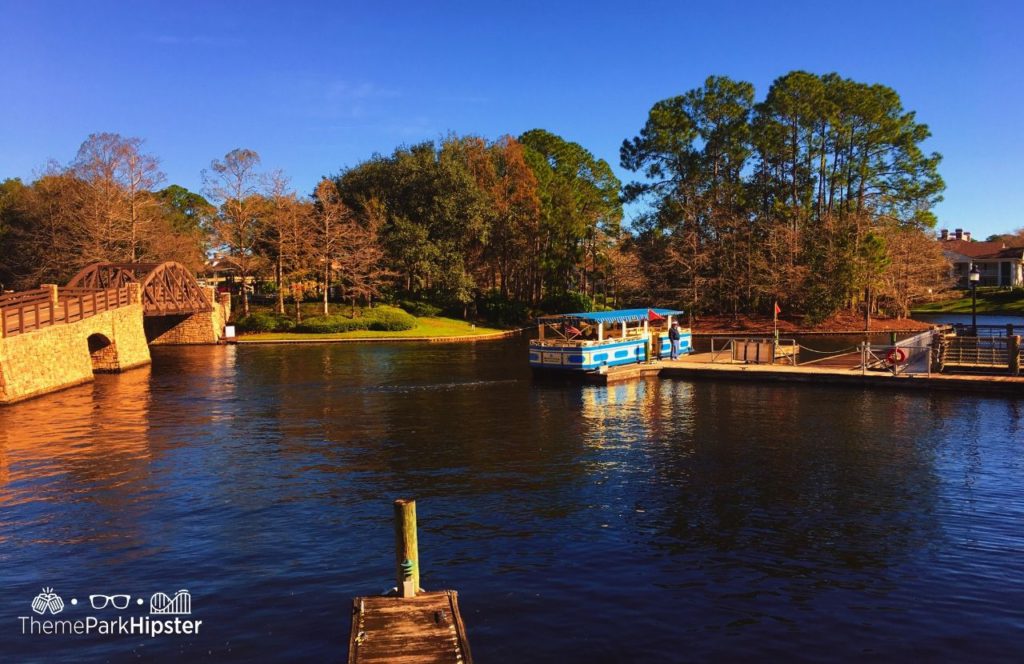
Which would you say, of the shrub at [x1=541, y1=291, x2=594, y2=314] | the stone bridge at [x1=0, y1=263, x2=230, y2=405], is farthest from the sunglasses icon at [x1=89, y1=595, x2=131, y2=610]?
the shrub at [x1=541, y1=291, x2=594, y2=314]

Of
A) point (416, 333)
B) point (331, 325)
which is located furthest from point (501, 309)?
point (331, 325)

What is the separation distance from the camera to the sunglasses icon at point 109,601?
12.1 meters

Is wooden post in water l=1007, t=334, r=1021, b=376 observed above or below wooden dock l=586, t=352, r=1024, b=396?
above

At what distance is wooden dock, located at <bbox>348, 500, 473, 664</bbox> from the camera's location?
8992 mm

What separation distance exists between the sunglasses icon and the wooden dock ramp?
496cm

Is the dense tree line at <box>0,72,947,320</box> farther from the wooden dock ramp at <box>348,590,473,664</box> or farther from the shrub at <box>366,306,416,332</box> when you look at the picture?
the wooden dock ramp at <box>348,590,473,664</box>

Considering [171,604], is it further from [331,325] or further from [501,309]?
[501,309]

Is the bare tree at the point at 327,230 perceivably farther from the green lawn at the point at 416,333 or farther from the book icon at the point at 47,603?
the book icon at the point at 47,603

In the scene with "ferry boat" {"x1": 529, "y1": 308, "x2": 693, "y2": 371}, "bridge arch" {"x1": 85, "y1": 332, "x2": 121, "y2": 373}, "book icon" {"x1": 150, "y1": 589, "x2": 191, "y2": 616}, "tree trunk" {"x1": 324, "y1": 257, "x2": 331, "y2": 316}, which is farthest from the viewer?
"tree trunk" {"x1": 324, "y1": 257, "x2": 331, "y2": 316}

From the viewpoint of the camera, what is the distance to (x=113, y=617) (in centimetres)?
1170

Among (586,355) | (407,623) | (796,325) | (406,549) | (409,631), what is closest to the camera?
(409,631)

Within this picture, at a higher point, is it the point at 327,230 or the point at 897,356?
the point at 327,230

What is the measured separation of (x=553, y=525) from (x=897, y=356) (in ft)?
90.5

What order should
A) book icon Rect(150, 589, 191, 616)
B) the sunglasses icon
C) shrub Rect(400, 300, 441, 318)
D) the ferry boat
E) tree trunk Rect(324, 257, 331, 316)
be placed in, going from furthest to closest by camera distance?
shrub Rect(400, 300, 441, 318) < tree trunk Rect(324, 257, 331, 316) < the ferry boat < the sunglasses icon < book icon Rect(150, 589, 191, 616)
